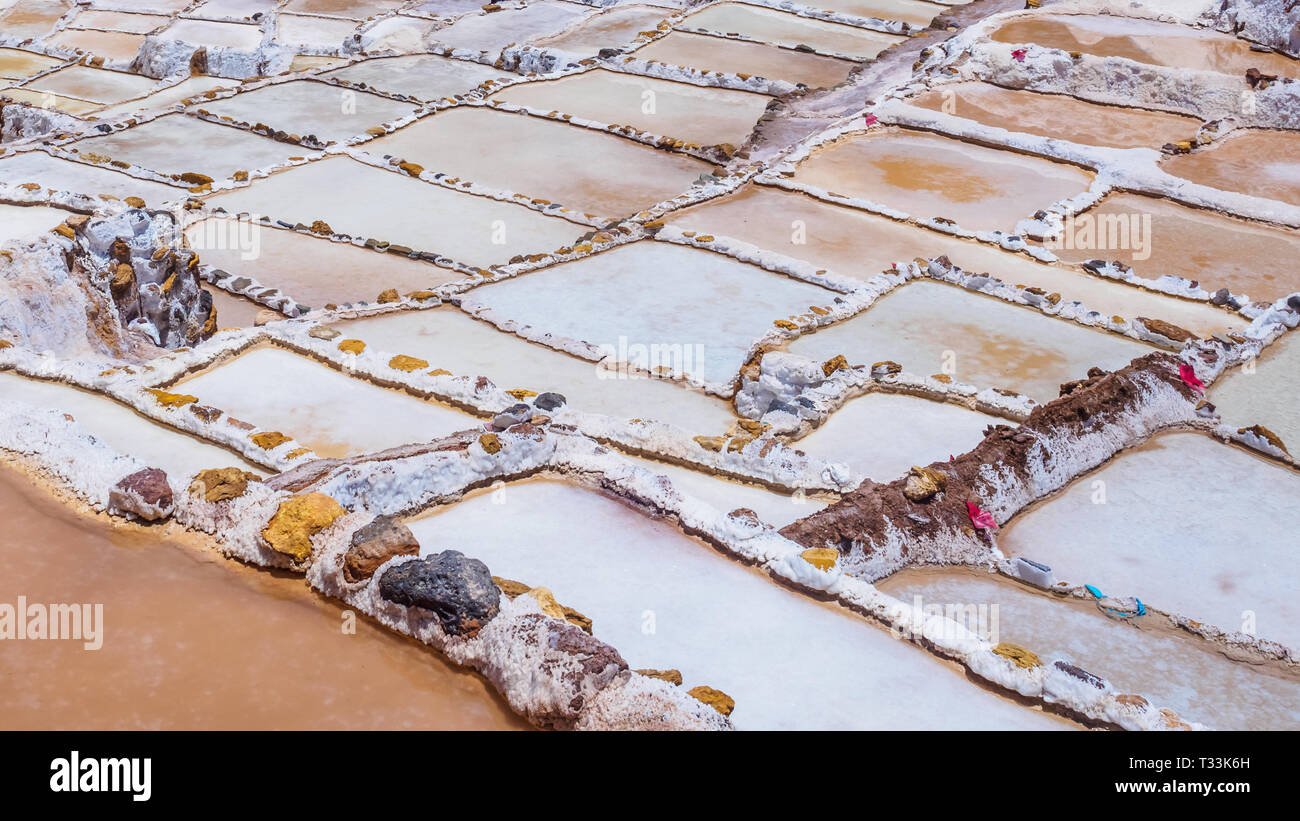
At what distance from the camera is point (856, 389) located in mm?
10672

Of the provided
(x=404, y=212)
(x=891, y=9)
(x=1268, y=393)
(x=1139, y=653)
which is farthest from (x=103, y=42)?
(x=1139, y=653)

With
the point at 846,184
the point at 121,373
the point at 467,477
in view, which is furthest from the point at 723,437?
the point at 846,184

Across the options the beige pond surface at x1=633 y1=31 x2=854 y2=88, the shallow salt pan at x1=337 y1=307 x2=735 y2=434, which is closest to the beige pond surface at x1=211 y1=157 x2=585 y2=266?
the shallow salt pan at x1=337 y1=307 x2=735 y2=434

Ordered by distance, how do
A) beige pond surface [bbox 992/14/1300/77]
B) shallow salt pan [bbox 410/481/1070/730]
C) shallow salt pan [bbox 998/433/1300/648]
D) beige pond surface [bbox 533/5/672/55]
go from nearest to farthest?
shallow salt pan [bbox 410/481/1070/730] → shallow salt pan [bbox 998/433/1300/648] → beige pond surface [bbox 992/14/1300/77] → beige pond surface [bbox 533/5/672/55]

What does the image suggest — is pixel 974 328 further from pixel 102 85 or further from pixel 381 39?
pixel 102 85

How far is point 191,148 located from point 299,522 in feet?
42.1

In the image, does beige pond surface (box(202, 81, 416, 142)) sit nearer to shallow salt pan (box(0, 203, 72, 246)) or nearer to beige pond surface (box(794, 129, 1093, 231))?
shallow salt pan (box(0, 203, 72, 246))

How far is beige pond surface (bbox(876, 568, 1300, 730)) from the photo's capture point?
23.6ft

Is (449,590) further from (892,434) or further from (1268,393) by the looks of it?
(1268,393)

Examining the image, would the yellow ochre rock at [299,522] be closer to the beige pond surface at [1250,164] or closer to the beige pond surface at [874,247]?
the beige pond surface at [874,247]

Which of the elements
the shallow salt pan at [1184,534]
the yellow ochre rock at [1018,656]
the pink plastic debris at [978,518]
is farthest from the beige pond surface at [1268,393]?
the yellow ochre rock at [1018,656]

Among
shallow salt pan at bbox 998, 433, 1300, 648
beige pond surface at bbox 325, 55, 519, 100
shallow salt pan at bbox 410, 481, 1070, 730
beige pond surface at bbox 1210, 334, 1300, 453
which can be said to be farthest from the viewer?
beige pond surface at bbox 325, 55, 519, 100

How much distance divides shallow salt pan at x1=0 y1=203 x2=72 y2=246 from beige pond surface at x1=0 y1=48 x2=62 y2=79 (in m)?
12.1

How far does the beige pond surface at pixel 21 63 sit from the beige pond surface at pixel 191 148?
20.6 feet
